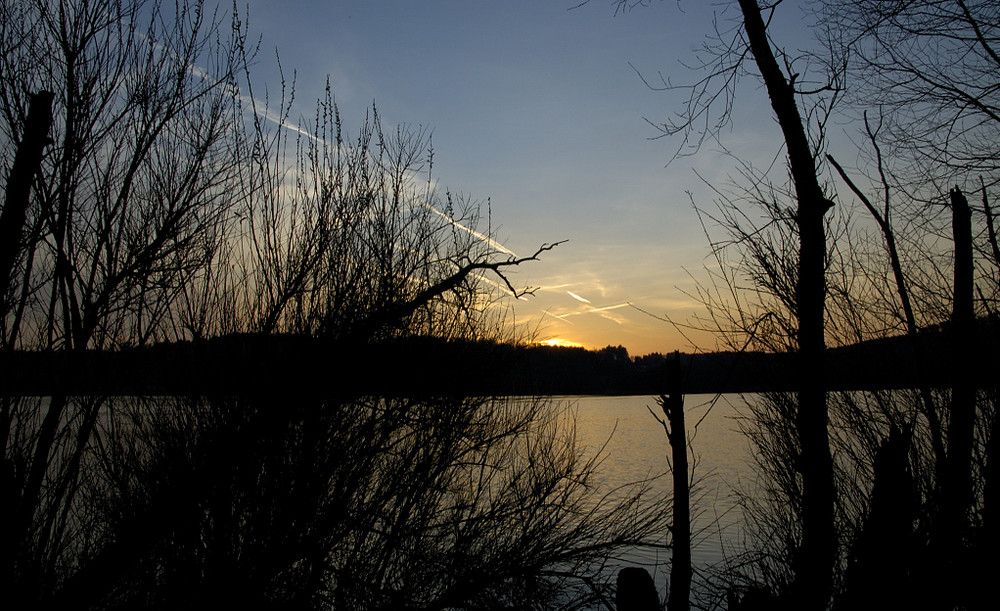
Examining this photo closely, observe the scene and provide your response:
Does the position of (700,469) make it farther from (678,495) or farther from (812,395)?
(812,395)

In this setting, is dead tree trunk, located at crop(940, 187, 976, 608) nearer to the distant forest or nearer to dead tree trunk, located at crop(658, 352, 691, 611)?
the distant forest

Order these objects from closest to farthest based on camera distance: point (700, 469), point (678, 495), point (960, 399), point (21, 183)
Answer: point (21, 183) < point (960, 399) < point (678, 495) < point (700, 469)

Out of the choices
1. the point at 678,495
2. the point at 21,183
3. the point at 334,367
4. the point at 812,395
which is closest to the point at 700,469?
the point at 678,495

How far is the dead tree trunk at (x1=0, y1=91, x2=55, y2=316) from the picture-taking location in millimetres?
2564

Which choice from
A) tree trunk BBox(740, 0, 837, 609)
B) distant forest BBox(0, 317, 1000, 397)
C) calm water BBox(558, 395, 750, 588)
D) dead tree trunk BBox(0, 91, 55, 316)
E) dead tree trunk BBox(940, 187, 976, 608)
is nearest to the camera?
dead tree trunk BBox(0, 91, 55, 316)

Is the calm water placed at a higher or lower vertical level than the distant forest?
lower

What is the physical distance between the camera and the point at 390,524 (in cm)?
689

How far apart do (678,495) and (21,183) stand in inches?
217

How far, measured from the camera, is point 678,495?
596 cm

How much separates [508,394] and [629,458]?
20300 millimetres

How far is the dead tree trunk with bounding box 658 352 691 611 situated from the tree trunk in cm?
98

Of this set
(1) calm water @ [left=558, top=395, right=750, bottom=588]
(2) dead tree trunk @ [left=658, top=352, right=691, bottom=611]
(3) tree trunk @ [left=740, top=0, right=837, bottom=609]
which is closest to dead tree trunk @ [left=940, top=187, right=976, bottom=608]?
(3) tree trunk @ [left=740, top=0, right=837, bottom=609]

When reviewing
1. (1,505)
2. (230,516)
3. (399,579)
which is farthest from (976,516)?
(1,505)

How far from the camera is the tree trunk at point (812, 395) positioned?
195 inches
